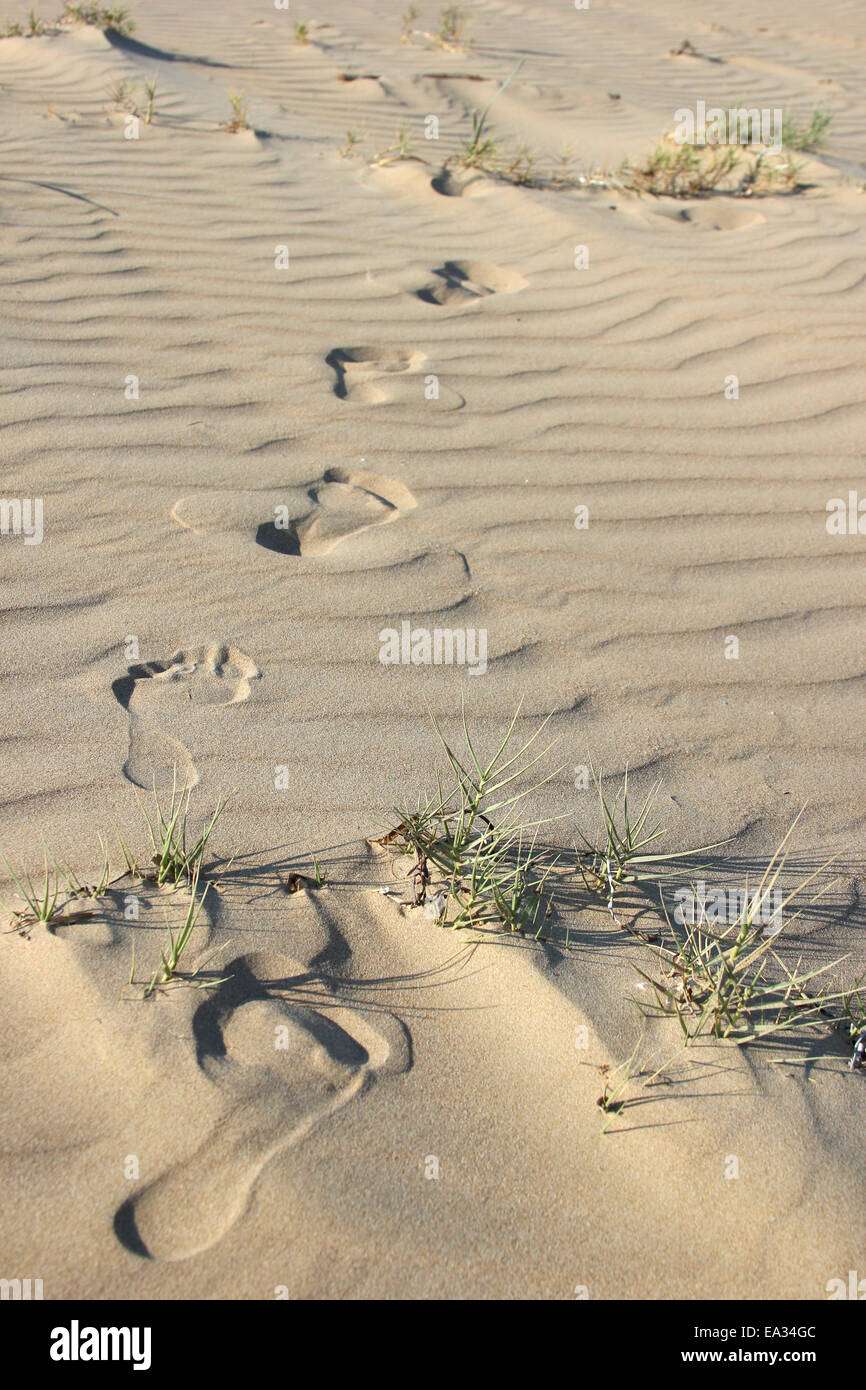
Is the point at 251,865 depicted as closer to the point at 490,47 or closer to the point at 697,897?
the point at 697,897

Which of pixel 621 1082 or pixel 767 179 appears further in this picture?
pixel 767 179

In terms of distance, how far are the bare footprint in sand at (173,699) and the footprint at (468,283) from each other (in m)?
2.25

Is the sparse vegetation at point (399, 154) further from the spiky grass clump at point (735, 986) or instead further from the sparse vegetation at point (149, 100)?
the spiky grass clump at point (735, 986)

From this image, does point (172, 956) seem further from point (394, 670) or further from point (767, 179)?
point (767, 179)

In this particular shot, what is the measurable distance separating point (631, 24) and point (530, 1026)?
34.0ft

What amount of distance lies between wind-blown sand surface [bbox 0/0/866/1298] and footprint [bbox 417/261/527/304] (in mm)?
22

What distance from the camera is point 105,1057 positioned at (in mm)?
1477

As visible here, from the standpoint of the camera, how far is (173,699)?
2162mm

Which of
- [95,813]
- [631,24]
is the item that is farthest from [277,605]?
[631,24]

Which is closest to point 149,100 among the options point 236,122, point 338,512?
point 236,122

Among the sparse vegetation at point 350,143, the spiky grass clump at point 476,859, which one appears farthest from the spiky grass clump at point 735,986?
the sparse vegetation at point 350,143

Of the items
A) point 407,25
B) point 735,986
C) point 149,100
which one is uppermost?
point 407,25

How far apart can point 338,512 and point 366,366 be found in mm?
926

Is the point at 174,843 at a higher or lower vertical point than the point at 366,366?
lower
